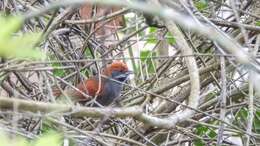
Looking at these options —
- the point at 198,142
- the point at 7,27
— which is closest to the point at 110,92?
the point at 198,142

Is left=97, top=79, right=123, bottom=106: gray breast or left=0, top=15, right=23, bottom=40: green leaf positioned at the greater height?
left=0, top=15, right=23, bottom=40: green leaf

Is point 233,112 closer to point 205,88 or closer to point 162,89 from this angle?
point 205,88

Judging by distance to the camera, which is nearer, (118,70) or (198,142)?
(198,142)

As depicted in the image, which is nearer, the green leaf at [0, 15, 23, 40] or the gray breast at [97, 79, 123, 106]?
the green leaf at [0, 15, 23, 40]

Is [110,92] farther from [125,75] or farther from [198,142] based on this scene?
[198,142]

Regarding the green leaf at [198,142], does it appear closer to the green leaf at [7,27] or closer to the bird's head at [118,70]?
the bird's head at [118,70]

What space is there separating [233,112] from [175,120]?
1.59 m

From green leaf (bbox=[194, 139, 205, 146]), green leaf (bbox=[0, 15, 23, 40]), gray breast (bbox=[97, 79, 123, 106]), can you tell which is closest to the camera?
green leaf (bbox=[0, 15, 23, 40])

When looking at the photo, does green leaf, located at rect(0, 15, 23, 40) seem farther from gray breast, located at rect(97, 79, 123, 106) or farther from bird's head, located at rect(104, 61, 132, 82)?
bird's head, located at rect(104, 61, 132, 82)

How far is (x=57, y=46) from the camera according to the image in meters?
3.29

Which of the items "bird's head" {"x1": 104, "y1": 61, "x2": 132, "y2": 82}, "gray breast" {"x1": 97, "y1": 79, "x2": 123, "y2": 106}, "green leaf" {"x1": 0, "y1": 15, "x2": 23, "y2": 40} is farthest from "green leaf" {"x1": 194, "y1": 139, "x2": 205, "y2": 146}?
"green leaf" {"x1": 0, "y1": 15, "x2": 23, "y2": 40}

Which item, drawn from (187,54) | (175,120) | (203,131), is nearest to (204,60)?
(203,131)

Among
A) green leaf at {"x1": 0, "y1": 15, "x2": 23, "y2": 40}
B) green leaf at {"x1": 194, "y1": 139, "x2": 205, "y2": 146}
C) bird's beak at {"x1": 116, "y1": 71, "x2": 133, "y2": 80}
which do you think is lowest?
green leaf at {"x1": 194, "y1": 139, "x2": 205, "y2": 146}

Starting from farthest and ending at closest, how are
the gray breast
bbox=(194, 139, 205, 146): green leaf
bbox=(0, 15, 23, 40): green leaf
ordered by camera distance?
the gray breast, bbox=(194, 139, 205, 146): green leaf, bbox=(0, 15, 23, 40): green leaf
